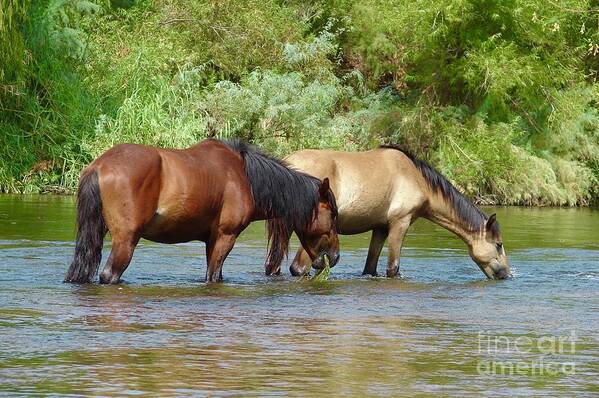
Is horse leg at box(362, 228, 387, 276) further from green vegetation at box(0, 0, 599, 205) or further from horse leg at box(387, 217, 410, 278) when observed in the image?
green vegetation at box(0, 0, 599, 205)

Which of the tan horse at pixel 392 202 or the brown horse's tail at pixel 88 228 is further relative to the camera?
the tan horse at pixel 392 202

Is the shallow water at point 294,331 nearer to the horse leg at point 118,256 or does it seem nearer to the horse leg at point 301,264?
the horse leg at point 118,256

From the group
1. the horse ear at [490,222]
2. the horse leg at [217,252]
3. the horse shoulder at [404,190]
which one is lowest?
the horse leg at [217,252]

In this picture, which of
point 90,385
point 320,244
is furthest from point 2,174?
point 90,385

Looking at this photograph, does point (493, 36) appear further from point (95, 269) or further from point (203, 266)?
point (95, 269)

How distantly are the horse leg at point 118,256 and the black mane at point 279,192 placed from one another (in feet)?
4.94

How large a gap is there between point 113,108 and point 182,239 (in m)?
19.1

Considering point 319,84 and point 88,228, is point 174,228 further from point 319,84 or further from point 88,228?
point 319,84

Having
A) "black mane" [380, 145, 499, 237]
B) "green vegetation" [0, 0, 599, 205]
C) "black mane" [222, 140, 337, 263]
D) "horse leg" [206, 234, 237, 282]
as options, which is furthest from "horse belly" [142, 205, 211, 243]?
"green vegetation" [0, 0, 599, 205]

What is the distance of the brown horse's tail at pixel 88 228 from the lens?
35.8 feet

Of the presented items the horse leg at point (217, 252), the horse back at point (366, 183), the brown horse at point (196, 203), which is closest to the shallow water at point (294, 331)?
the horse leg at point (217, 252)

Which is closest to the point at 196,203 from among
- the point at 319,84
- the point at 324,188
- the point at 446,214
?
the point at 324,188

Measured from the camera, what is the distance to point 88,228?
11031mm

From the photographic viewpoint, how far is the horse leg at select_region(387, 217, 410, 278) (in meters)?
13.5
